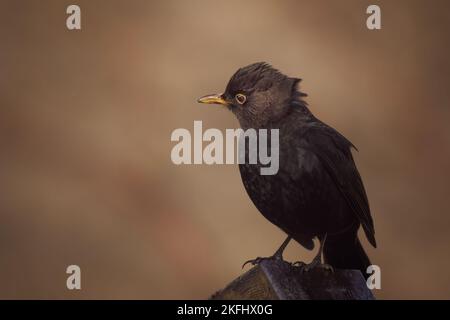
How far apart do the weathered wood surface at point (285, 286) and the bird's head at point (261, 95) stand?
1.27m

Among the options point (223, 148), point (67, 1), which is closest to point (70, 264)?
point (223, 148)

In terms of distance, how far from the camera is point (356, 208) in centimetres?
455

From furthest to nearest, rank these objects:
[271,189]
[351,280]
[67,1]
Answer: [67,1] → [271,189] → [351,280]

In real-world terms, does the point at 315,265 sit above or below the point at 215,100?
below

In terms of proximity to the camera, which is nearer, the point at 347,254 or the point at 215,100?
the point at 347,254

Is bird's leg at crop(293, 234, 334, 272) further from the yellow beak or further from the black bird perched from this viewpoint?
the yellow beak

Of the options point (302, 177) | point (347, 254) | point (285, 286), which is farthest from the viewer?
point (347, 254)

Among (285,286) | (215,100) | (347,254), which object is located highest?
(215,100)

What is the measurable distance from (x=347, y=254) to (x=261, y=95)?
1106 millimetres

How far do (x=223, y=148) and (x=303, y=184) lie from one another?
2708mm

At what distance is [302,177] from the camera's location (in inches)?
174

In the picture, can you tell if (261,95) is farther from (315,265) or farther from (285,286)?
(285,286)

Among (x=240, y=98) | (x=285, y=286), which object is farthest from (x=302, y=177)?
(x=285, y=286)

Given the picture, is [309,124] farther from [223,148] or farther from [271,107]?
[223,148]
